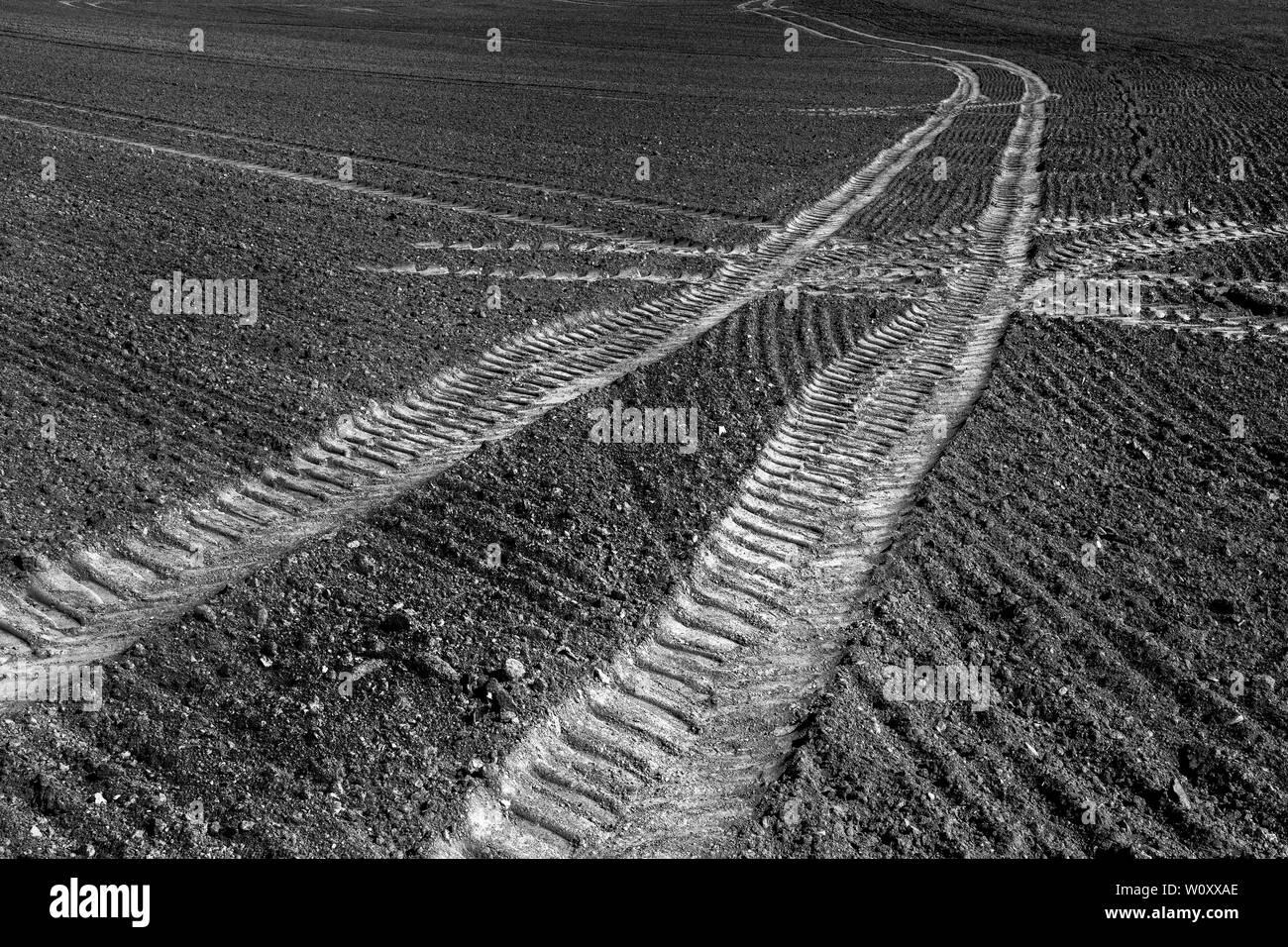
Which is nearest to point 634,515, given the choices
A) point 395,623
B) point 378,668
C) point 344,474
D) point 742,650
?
point 742,650

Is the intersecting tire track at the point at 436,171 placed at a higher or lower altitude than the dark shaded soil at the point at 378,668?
higher

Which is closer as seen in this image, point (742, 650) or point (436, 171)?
point (742, 650)

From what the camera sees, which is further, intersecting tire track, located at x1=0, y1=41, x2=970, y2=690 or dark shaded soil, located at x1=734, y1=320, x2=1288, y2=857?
intersecting tire track, located at x1=0, y1=41, x2=970, y2=690

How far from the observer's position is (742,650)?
Result: 7453 mm

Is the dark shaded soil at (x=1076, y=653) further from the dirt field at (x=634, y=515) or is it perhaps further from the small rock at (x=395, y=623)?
the small rock at (x=395, y=623)

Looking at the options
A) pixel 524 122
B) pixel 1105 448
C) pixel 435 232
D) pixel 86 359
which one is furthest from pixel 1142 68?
pixel 86 359

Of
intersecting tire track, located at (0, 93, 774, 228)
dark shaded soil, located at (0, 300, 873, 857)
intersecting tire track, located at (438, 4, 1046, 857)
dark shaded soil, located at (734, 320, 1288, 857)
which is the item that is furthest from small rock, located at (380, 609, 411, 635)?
intersecting tire track, located at (0, 93, 774, 228)

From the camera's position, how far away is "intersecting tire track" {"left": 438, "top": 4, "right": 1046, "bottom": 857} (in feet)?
19.8

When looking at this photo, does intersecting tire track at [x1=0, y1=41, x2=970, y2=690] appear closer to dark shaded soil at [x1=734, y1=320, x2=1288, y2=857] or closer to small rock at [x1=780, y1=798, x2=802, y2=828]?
dark shaded soil at [x1=734, y1=320, x2=1288, y2=857]

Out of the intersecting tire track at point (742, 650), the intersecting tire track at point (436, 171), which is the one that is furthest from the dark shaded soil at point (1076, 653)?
the intersecting tire track at point (436, 171)

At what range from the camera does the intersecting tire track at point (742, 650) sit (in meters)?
6.04

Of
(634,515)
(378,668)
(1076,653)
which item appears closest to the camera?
(378,668)

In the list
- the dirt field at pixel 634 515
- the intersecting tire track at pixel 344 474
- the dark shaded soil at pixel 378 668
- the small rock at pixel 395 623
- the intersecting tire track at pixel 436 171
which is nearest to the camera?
the dark shaded soil at pixel 378 668

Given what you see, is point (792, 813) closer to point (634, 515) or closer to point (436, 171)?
point (634, 515)
